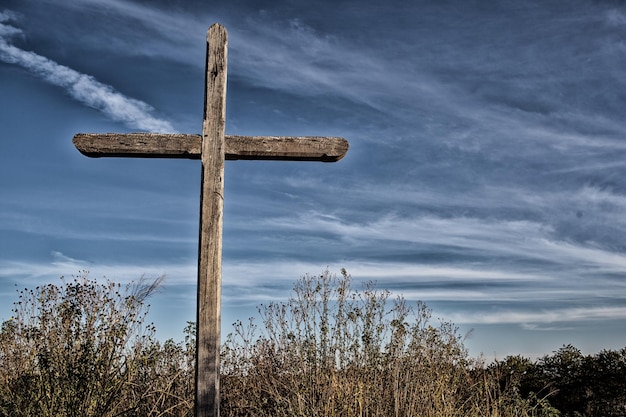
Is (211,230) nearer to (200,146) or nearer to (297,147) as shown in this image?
(200,146)

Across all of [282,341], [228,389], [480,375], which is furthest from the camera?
[480,375]

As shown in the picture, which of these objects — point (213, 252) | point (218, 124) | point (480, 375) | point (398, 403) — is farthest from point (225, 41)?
point (480, 375)

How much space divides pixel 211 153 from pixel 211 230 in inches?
22.7

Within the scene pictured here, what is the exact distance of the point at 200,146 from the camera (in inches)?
173

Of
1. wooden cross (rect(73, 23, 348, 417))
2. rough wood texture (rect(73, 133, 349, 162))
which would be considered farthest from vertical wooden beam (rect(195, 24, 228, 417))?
rough wood texture (rect(73, 133, 349, 162))

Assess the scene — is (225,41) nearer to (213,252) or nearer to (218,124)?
(218,124)

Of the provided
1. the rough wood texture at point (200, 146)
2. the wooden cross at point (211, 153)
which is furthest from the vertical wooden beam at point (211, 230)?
the rough wood texture at point (200, 146)

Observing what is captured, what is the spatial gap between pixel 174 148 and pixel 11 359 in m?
3.44

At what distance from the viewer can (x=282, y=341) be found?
669cm

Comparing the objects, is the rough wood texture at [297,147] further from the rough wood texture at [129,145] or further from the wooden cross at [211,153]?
the rough wood texture at [129,145]

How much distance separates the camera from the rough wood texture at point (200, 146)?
4434 mm

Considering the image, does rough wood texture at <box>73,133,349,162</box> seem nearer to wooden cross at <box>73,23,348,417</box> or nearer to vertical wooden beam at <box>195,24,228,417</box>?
wooden cross at <box>73,23,348,417</box>

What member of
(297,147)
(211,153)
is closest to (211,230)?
(211,153)

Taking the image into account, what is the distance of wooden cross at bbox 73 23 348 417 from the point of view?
4.13 metres
